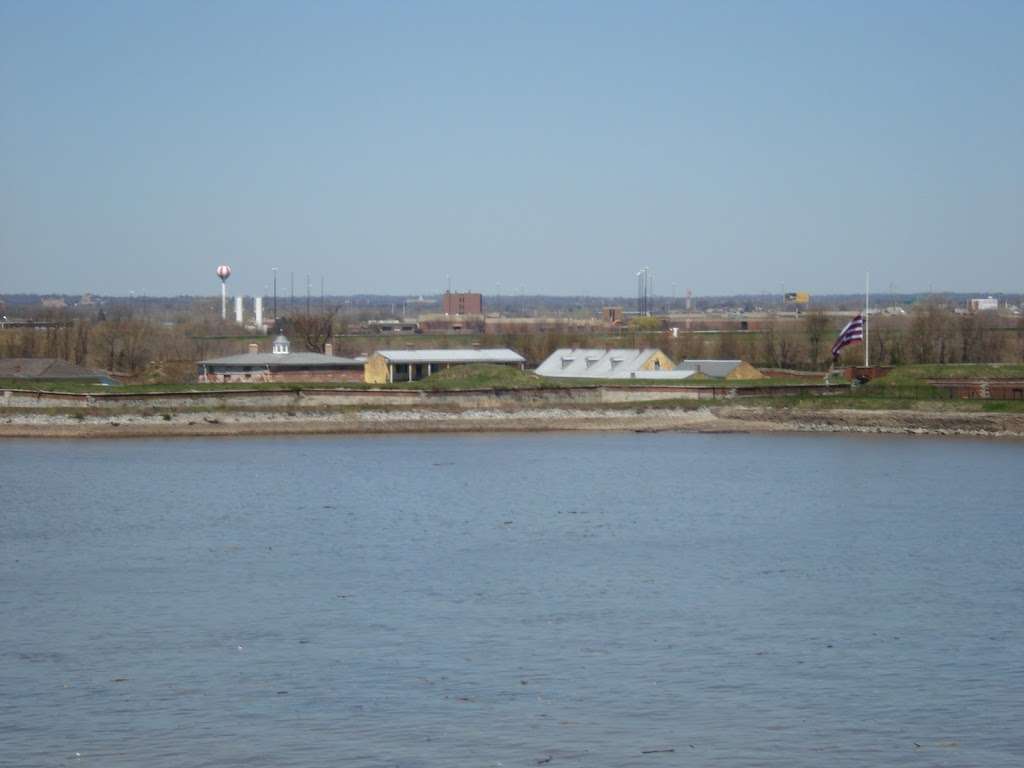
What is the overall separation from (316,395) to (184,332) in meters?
41.8

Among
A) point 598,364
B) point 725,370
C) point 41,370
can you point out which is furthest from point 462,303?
point 41,370

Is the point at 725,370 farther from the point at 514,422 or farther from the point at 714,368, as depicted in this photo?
the point at 514,422

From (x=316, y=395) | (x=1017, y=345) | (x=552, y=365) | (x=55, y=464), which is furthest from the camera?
(x=1017, y=345)

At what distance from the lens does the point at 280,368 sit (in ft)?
136

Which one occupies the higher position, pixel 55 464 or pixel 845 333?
pixel 845 333

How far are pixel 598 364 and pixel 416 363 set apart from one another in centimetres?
603

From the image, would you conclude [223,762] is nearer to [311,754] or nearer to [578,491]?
[311,754]

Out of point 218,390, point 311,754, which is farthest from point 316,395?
point 311,754

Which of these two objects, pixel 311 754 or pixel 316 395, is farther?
pixel 316 395

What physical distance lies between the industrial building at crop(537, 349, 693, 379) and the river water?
55.8ft

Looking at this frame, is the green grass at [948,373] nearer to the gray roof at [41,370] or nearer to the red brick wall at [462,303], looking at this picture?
the gray roof at [41,370]

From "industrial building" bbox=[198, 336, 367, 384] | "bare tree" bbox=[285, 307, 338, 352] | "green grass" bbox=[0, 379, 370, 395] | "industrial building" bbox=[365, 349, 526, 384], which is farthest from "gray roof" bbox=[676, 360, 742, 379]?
"bare tree" bbox=[285, 307, 338, 352]

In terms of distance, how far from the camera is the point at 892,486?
78.3 feet

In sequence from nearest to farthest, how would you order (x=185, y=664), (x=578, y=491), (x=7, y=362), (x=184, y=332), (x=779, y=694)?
(x=779, y=694)
(x=185, y=664)
(x=578, y=491)
(x=7, y=362)
(x=184, y=332)
